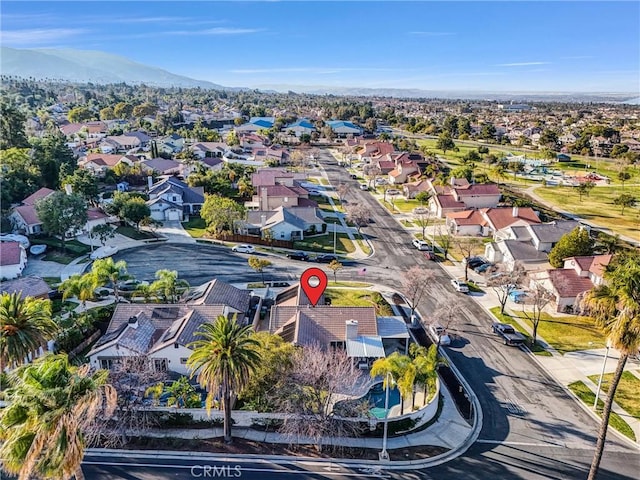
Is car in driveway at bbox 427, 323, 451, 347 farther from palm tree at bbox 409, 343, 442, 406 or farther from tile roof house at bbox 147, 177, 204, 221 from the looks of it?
tile roof house at bbox 147, 177, 204, 221

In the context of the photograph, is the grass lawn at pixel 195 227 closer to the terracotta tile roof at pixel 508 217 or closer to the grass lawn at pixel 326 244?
the grass lawn at pixel 326 244

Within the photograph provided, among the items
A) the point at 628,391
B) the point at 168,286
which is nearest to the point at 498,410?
the point at 628,391

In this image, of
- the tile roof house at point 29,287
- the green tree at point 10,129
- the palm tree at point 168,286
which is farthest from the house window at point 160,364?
the green tree at point 10,129

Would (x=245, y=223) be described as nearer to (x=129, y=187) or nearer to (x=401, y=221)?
(x=401, y=221)

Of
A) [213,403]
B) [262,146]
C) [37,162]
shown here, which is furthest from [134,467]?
[262,146]

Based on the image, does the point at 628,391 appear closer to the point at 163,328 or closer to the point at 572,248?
the point at 572,248

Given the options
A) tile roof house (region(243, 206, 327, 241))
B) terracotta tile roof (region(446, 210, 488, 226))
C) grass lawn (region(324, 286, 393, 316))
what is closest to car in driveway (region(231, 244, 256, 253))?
tile roof house (region(243, 206, 327, 241))
